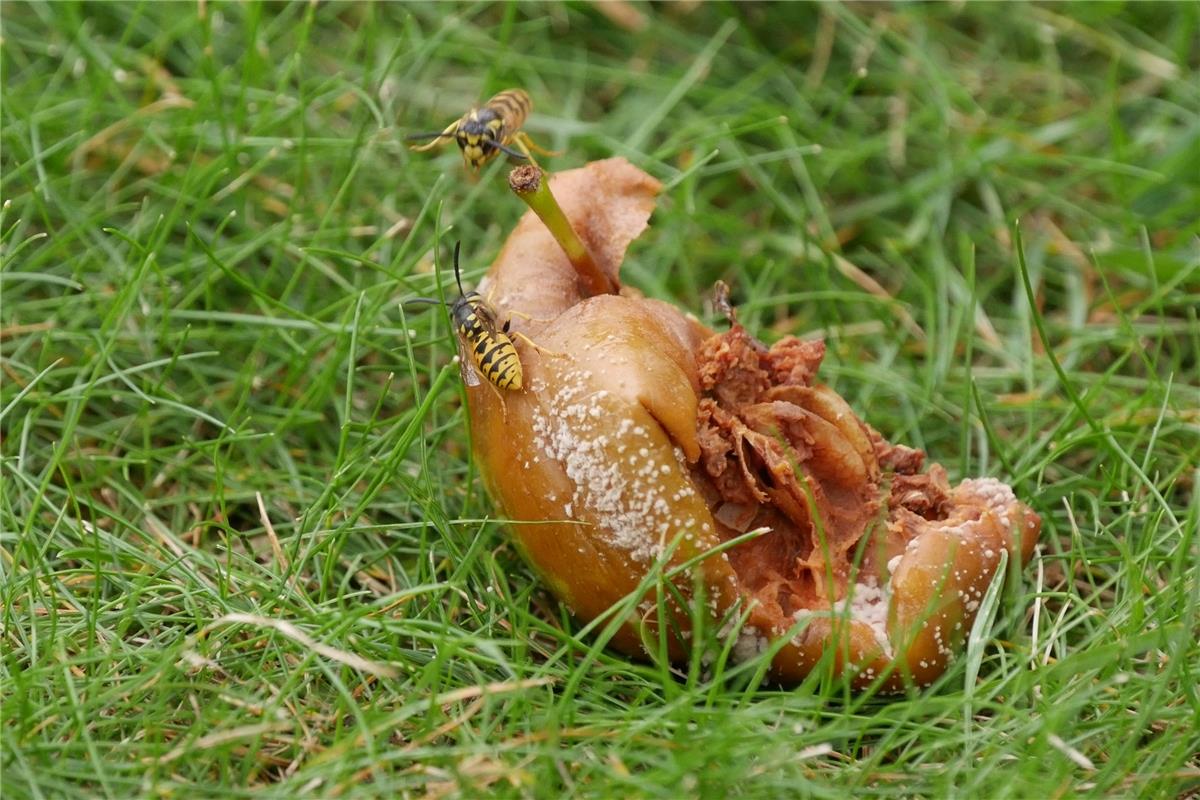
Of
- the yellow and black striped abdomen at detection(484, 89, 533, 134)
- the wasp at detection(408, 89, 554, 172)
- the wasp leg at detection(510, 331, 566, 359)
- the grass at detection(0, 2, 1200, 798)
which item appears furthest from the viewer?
the yellow and black striped abdomen at detection(484, 89, 533, 134)

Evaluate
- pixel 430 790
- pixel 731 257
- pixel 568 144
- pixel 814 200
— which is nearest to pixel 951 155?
pixel 814 200

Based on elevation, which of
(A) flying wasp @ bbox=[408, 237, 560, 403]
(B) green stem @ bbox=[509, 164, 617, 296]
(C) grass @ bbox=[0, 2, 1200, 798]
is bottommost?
(C) grass @ bbox=[0, 2, 1200, 798]

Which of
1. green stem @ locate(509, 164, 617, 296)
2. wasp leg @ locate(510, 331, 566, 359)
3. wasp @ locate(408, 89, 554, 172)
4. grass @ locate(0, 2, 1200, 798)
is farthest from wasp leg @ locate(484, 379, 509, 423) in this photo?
wasp @ locate(408, 89, 554, 172)

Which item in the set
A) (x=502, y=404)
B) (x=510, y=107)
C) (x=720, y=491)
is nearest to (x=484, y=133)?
(x=510, y=107)

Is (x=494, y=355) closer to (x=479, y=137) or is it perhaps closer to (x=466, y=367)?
(x=466, y=367)

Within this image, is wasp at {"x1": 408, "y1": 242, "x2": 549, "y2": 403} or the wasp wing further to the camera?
the wasp wing

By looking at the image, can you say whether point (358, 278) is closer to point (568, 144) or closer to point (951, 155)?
point (568, 144)

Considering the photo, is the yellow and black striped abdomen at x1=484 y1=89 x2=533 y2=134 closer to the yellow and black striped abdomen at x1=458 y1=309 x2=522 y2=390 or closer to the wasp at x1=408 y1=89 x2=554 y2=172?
the wasp at x1=408 y1=89 x2=554 y2=172
